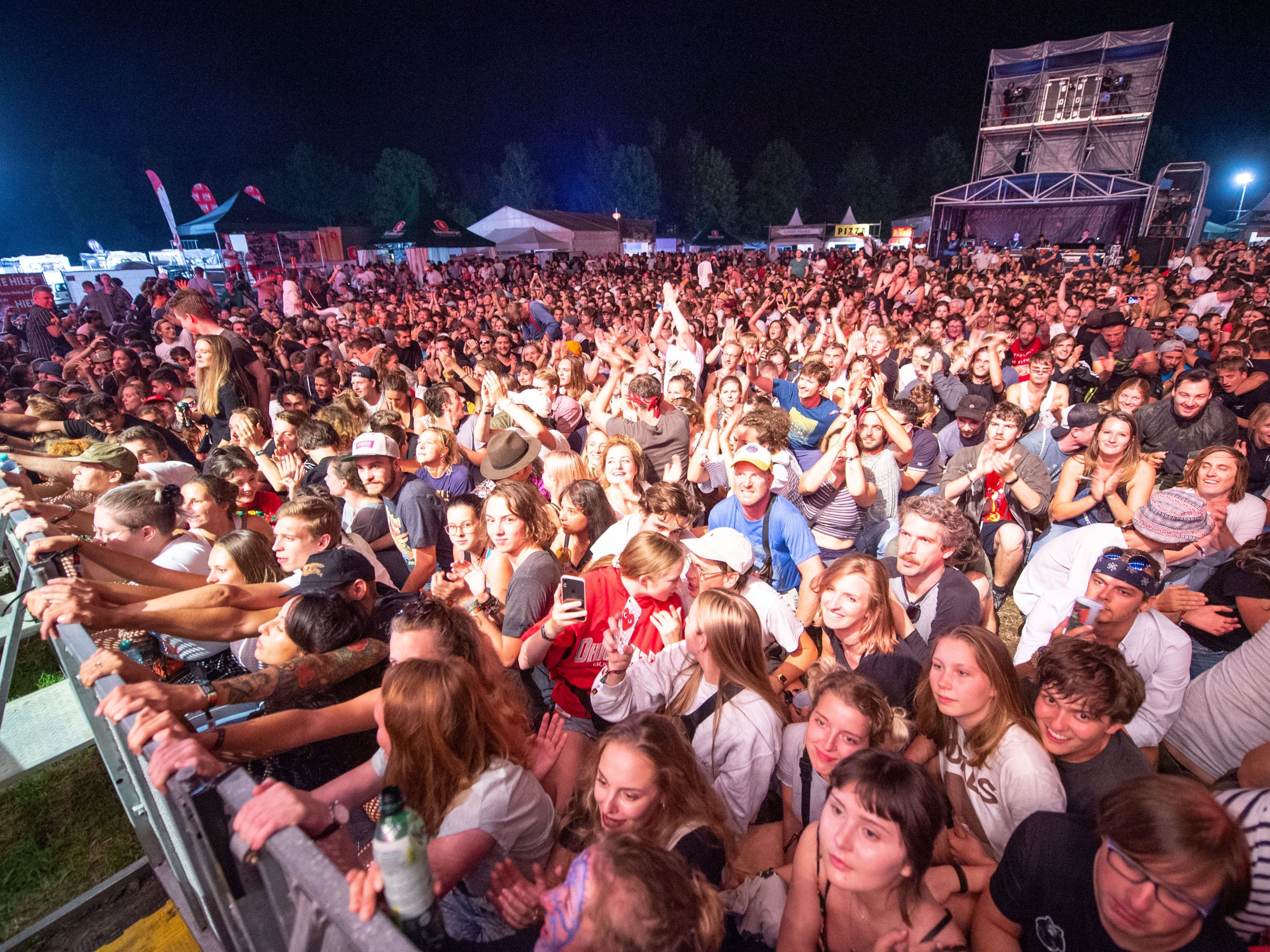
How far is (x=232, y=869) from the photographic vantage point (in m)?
1.30

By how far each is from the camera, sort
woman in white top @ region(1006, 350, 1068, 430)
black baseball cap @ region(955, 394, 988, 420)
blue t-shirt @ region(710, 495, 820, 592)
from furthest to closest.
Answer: woman in white top @ region(1006, 350, 1068, 430), black baseball cap @ region(955, 394, 988, 420), blue t-shirt @ region(710, 495, 820, 592)

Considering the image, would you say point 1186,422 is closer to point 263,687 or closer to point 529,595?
point 529,595

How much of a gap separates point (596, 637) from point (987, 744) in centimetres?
161

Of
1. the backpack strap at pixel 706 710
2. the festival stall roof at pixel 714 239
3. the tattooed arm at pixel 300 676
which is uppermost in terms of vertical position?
the festival stall roof at pixel 714 239

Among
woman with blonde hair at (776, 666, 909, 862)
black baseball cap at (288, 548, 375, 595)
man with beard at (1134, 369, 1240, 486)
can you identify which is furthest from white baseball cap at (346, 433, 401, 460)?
man with beard at (1134, 369, 1240, 486)

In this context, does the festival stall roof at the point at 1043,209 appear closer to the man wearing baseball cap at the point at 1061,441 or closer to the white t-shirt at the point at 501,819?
the man wearing baseball cap at the point at 1061,441

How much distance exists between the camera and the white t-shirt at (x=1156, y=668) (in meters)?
2.46

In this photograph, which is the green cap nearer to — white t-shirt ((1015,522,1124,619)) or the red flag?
white t-shirt ((1015,522,1124,619))

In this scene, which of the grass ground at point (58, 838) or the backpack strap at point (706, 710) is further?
the grass ground at point (58, 838)

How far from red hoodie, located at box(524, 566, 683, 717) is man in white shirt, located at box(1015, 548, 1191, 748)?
1744mm

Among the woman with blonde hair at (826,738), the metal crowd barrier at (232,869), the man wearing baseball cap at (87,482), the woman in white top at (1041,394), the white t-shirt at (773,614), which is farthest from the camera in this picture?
the woman in white top at (1041,394)

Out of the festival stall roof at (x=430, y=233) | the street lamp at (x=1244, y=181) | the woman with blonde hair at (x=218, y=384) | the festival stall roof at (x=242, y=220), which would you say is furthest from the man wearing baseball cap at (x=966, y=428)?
the street lamp at (x=1244, y=181)

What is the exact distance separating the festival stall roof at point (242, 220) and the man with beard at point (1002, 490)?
24158 mm

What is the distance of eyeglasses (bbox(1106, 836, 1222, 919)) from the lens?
53.4 inches
